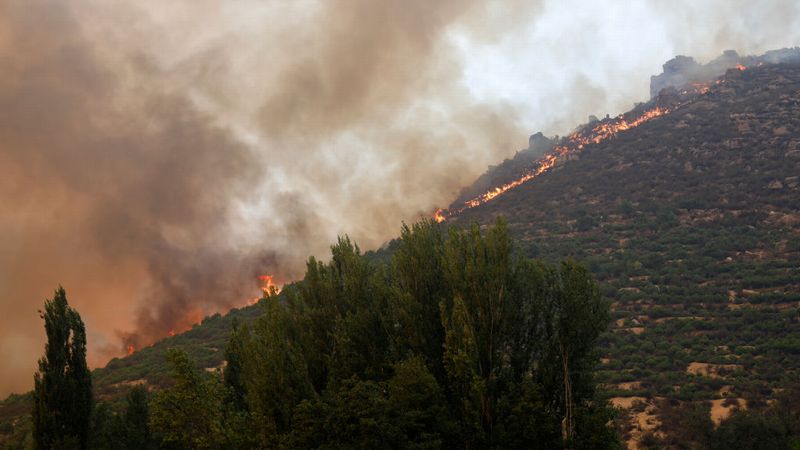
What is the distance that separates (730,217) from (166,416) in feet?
259

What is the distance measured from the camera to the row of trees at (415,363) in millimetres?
21703

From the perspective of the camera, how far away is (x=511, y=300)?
25750mm

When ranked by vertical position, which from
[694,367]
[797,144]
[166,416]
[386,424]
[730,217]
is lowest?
[694,367]

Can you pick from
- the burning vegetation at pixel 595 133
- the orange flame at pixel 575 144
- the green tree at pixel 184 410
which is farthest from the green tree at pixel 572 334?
the orange flame at pixel 575 144

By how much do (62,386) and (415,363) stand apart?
57.3 feet

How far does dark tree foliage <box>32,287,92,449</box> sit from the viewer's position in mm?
26875

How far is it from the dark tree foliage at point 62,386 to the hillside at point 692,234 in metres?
38.2

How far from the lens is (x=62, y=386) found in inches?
1092

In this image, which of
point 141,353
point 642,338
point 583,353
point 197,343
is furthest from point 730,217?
point 141,353

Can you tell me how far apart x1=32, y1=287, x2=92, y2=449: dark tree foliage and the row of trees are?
161 mm

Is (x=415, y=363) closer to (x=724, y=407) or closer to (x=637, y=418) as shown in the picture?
(x=637, y=418)

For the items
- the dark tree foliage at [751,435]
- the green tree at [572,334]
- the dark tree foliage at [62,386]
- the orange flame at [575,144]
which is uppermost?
the orange flame at [575,144]

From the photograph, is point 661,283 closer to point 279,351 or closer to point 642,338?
point 642,338

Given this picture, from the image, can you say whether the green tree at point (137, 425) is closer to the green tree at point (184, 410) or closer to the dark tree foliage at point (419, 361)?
the dark tree foliage at point (419, 361)
